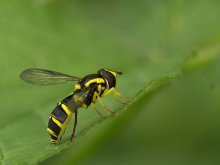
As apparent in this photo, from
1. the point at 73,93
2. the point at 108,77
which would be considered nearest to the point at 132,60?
the point at 108,77

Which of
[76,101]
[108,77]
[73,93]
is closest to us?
[76,101]

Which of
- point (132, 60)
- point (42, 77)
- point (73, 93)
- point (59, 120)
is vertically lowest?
point (59, 120)

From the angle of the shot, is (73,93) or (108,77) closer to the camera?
(73,93)

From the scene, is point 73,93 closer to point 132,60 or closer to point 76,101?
point 76,101

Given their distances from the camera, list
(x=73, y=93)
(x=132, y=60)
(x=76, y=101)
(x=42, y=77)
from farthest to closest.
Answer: (x=132, y=60)
(x=42, y=77)
(x=73, y=93)
(x=76, y=101)

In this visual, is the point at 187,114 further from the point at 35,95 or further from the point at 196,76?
the point at 35,95

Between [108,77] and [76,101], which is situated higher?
[108,77]

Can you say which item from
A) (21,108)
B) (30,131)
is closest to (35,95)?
(21,108)
